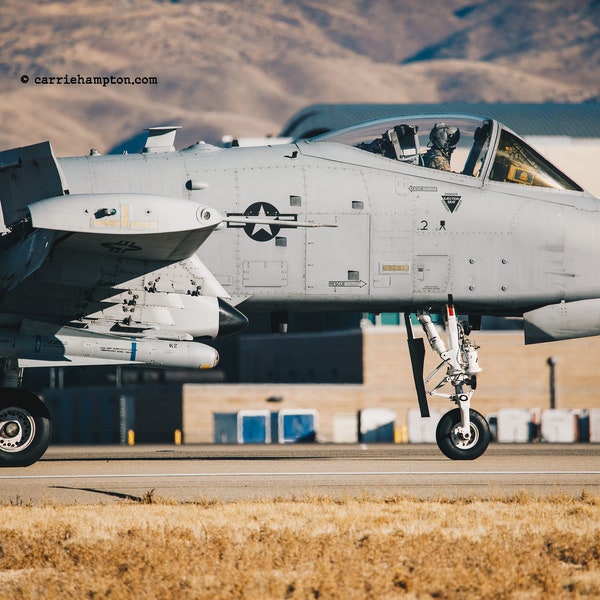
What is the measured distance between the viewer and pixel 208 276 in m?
17.0

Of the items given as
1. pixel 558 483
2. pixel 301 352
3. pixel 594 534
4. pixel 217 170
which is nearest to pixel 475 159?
pixel 217 170

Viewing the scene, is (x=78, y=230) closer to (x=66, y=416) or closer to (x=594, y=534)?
(x=594, y=534)

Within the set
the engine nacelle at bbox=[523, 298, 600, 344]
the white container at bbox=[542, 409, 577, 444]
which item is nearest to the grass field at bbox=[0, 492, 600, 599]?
the engine nacelle at bbox=[523, 298, 600, 344]

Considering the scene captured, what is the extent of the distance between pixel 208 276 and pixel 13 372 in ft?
10.2

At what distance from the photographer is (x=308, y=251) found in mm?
17531

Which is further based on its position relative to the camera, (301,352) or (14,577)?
(301,352)

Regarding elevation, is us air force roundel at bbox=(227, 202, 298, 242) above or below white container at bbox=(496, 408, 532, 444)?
above

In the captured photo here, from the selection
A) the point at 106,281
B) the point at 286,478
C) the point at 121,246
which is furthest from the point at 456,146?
the point at 286,478

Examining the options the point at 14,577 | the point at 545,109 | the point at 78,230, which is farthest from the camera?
the point at 545,109

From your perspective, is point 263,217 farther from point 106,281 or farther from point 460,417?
point 460,417

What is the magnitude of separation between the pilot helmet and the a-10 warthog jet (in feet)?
0.10

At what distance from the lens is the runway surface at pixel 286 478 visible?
14.3 metres

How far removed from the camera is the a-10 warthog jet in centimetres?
1619

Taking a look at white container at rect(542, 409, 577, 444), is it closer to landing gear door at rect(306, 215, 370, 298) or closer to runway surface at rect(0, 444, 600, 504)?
runway surface at rect(0, 444, 600, 504)
